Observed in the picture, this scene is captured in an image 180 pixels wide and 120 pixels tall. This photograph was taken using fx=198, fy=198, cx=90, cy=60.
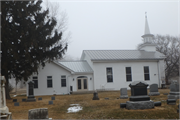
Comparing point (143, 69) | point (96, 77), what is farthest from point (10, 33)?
point (143, 69)

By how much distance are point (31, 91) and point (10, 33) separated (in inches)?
231

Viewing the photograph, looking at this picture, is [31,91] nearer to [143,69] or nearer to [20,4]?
[20,4]

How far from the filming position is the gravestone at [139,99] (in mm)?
10773

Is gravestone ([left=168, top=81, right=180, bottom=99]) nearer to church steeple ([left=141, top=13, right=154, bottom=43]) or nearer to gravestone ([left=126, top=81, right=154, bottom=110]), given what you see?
gravestone ([left=126, top=81, right=154, bottom=110])

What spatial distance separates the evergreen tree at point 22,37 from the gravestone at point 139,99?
11.2 metres

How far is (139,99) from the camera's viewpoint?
432 inches

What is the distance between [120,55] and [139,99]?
20412 mm

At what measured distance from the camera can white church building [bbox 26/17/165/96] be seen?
2688cm

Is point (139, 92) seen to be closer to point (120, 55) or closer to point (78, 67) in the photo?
point (78, 67)

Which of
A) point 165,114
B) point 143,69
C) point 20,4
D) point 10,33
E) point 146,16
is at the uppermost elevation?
point 146,16

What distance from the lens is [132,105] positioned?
1080 centimetres

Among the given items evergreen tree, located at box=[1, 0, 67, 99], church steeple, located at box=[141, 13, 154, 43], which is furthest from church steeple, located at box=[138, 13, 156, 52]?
evergreen tree, located at box=[1, 0, 67, 99]

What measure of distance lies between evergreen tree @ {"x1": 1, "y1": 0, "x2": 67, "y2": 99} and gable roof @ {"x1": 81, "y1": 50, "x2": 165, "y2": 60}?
10.4m

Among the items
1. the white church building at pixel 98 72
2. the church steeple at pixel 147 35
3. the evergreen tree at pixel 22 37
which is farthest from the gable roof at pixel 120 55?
the evergreen tree at pixel 22 37
